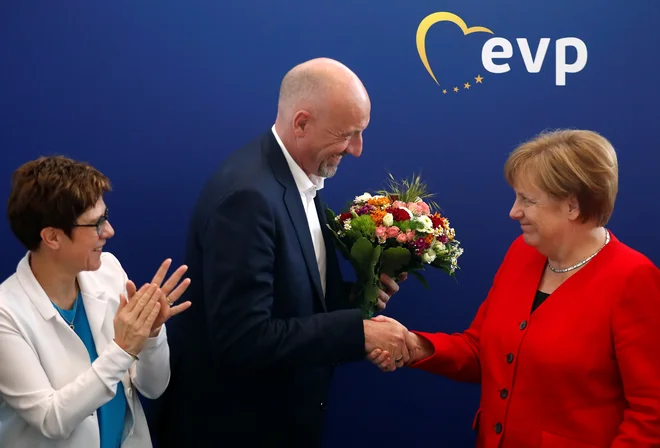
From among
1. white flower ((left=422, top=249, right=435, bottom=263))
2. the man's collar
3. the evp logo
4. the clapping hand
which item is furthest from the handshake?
the evp logo

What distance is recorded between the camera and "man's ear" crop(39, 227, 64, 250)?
7.46 feet

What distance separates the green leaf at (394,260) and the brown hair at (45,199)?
1.02 metres

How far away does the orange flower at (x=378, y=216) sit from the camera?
2.70 m

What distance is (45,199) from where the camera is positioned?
2262mm

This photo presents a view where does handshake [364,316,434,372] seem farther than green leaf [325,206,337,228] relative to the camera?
No

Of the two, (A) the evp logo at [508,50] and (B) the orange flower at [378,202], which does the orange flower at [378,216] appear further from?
(A) the evp logo at [508,50]

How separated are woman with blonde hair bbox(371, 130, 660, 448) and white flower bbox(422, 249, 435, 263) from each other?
315mm

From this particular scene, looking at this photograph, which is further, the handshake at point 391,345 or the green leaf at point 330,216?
the green leaf at point 330,216

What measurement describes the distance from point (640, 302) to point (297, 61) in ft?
5.81

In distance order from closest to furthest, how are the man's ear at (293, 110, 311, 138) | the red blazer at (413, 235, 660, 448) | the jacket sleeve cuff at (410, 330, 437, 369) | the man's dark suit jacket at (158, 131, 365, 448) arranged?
the red blazer at (413, 235, 660, 448) → the man's dark suit jacket at (158, 131, 365, 448) → the man's ear at (293, 110, 311, 138) → the jacket sleeve cuff at (410, 330, 437, 369)

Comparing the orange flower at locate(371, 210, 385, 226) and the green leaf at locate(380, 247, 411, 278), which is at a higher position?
the orange flower at locate(371, 210, 385, 226)

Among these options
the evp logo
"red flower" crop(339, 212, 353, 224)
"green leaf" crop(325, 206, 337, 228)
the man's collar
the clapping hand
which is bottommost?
the clapping hand

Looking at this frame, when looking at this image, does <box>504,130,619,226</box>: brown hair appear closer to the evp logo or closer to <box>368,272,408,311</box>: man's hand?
<box>368,272,408,311</box>: man's hand

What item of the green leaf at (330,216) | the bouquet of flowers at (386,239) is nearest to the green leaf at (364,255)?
the bouquet of flowers at (386,239)
